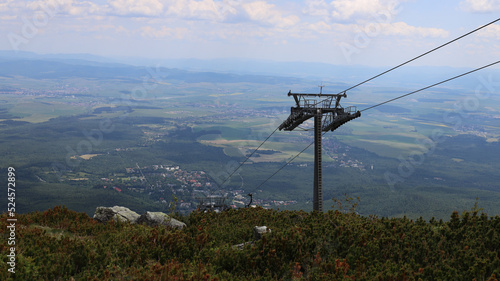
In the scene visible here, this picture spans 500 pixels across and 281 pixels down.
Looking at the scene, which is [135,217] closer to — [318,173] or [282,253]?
[282,253]

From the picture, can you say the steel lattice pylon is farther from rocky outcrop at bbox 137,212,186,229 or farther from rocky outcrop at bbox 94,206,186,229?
rocky outcrop at bbox 94,206,186,229

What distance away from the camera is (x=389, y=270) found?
8.62m

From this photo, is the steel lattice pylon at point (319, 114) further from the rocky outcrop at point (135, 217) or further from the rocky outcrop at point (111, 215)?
the rocky outcrop at point (111, 215)

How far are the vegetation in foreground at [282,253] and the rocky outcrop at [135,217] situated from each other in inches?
50.9

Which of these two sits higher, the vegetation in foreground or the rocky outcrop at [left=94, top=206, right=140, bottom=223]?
the vegetation in foreground

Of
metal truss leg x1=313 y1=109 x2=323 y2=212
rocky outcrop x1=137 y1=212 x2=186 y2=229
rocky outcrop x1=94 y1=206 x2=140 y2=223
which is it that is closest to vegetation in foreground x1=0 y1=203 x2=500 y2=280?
rocky outcrop x1=137 y1=212 x2=186 y2=229

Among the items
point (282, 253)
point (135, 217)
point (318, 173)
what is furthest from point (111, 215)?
point (318, 173)

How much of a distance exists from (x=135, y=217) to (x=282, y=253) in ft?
27.1

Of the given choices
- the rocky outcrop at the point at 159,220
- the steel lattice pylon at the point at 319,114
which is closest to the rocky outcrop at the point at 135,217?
the rocky outcrop at the point at 159,220

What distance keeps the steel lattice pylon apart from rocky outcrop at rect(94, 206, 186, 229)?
8.07m

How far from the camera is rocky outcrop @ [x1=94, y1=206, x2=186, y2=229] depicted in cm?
1423

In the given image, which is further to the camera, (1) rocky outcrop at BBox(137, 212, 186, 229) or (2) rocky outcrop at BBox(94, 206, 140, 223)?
(2) rocky outcrop at BBox(94, 206, 140, 223)

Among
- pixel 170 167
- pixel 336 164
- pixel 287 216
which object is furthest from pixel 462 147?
pixel 287 216

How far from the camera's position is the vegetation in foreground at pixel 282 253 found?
28.2 ft
